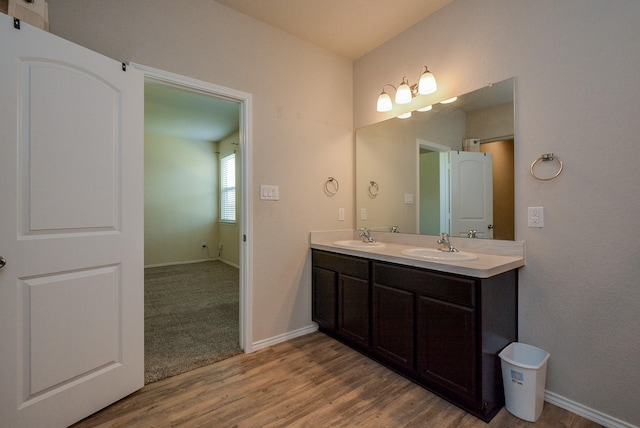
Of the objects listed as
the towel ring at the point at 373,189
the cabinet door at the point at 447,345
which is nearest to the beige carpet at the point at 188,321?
the cabinet door at the point at 447,345

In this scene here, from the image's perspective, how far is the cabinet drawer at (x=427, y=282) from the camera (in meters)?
1.50

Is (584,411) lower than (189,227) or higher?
lower

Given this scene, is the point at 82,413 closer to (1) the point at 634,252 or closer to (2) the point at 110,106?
(2) the point at 110,106

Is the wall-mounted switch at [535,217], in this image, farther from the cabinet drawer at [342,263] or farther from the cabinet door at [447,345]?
the cabinet drawer at [342,263]

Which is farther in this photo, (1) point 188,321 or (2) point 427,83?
(1) point 188,321

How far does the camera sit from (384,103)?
254 cm

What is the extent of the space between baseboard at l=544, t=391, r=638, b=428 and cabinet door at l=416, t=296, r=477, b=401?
57 cm

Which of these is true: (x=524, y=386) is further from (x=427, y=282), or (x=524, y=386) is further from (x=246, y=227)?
(x=246, y=227)

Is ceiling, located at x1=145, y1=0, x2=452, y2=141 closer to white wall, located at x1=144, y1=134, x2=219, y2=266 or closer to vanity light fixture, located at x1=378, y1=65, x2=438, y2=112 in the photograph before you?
vanity light fixture, located at x1=378, y1=65, x2=438, y2=112

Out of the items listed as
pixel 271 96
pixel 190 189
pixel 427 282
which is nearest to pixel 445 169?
pixel 427 282

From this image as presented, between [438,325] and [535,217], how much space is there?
0.87 m

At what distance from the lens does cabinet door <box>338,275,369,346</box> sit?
83.4 inches

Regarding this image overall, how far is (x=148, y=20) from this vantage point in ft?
6.12

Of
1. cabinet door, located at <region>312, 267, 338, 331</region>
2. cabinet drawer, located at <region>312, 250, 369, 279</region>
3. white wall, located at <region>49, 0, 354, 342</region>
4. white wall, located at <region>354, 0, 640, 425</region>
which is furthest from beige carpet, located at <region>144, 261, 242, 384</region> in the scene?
white wall, located at <region>354, 0, 640, 425</region>
